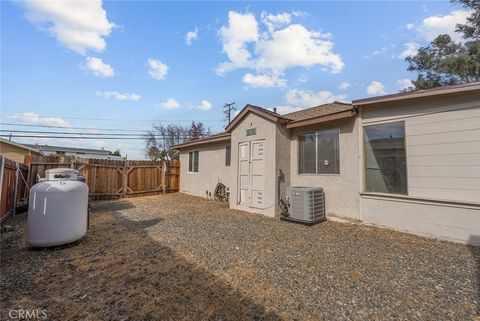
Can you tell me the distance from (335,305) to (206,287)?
1.61m

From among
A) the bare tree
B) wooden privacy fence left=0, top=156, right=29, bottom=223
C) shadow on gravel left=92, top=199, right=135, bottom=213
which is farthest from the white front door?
the bare tree

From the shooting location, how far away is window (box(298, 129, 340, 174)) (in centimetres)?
673

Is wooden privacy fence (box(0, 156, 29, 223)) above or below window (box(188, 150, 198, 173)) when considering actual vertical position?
below

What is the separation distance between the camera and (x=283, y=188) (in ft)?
24.9

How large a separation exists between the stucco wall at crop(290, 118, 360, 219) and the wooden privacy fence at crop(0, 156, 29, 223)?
8626mm

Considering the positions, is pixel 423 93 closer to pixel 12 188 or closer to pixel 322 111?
pixel 322 111

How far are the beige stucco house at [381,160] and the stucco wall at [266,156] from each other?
0.11 feet

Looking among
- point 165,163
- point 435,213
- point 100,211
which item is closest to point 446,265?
point 435,213

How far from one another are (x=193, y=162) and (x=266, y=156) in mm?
6943

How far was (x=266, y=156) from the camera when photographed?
7742 millimetres

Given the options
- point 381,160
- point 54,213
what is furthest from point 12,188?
point 381,160

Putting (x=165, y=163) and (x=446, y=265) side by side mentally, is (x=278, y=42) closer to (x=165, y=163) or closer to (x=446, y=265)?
(x=165, y=163)

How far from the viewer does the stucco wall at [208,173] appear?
11203 millimetres

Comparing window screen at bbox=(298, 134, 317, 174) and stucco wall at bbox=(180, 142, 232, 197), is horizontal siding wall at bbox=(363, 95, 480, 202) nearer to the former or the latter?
window screen at bbox=(298, 134, 317, 174)
